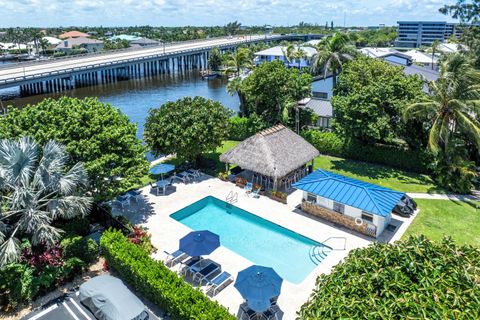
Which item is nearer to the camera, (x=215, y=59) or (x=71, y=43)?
(x=215, y=59)

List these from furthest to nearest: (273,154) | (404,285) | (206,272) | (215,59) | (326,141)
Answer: (215,59) → (326,141) → (273,154) → (206,272) → (404,285)

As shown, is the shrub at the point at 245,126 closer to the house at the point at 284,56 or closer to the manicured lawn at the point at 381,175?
the manicured lawn at the point at 381,175

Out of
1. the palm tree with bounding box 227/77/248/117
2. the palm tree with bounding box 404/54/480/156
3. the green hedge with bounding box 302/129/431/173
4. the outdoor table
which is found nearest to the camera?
the palm tree with bounding box 404/54/480/156

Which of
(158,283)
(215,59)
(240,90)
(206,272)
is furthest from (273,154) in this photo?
(215,59)

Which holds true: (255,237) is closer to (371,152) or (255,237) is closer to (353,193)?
(353,193)

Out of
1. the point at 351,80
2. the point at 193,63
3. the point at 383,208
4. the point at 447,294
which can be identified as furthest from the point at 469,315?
the point at 193,63

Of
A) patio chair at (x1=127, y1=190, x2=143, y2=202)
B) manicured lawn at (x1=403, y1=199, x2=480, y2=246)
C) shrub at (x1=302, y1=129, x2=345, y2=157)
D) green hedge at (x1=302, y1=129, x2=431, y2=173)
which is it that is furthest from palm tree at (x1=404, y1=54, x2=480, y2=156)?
patio chair at (x1=127, y1=190, x2=143, y2=202)

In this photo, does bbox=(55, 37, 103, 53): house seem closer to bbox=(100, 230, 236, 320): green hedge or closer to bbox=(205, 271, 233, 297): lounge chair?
bbox=(100, 230, 236, 320): green hedge
